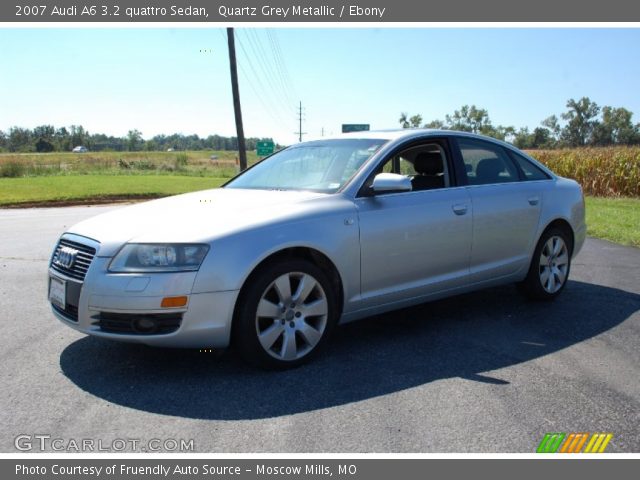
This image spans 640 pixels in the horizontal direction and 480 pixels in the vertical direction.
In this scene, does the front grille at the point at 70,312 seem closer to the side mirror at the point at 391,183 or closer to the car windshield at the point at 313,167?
the car windshield at the point at 313,167

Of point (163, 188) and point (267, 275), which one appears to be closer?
point (267, 275)

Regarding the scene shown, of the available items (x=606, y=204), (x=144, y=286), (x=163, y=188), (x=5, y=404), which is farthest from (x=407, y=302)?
(x=163, y=188)

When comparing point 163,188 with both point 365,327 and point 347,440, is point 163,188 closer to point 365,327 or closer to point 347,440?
point 365,327

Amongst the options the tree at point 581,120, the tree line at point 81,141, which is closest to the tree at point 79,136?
the tree line at point 81,141

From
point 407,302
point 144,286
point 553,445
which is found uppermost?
point 144,286

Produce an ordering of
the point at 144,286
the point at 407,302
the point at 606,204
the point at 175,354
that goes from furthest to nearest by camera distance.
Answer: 1. the point at 606,204
2. the point at 407,302
3. the point at 175,354
4. the point at 144,286

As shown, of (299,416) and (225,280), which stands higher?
(225,280)

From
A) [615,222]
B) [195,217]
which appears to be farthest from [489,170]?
[615,222]

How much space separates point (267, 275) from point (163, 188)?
2125 centimetres

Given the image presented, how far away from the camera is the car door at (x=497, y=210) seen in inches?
204

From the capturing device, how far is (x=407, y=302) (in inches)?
188

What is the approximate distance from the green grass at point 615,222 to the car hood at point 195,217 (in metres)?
7.59

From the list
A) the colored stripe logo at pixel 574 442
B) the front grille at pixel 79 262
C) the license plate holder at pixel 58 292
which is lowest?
the colored stripe logo at pixel 574 442

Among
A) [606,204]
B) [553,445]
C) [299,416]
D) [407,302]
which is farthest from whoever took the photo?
[606,204]
